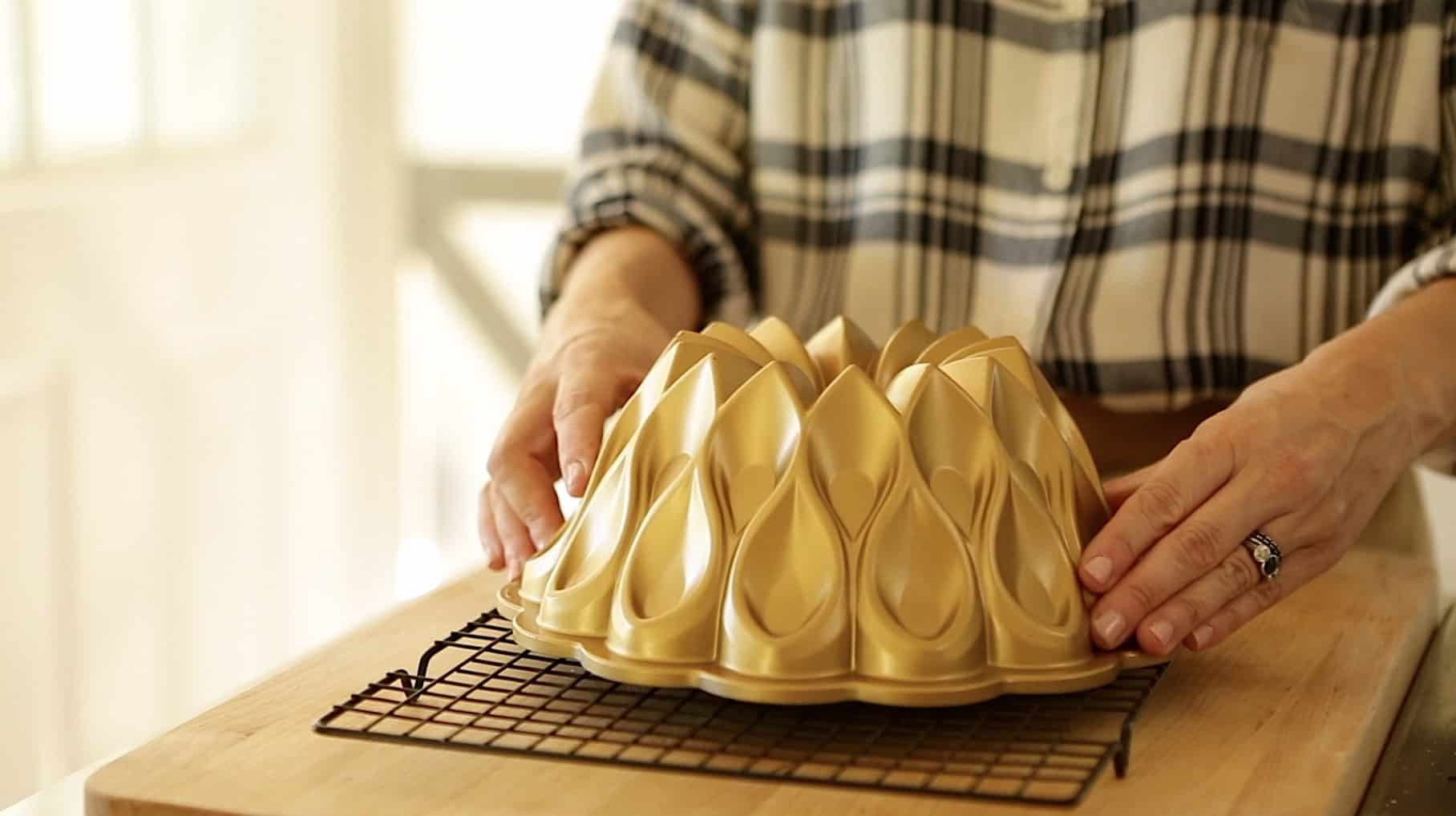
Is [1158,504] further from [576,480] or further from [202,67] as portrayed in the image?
→ [202,67]

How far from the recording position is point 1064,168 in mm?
1356

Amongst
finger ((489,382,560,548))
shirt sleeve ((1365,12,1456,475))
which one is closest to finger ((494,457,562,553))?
finger ((489,382,560,548))

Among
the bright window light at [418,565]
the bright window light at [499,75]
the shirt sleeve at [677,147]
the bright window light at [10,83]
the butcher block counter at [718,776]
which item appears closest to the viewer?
the butcher block counter at [718,776]

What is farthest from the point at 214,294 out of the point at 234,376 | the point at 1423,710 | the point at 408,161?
the point at 1423,710

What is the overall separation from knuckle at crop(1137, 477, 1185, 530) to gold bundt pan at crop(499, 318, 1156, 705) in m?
0.03

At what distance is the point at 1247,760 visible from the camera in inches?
32.4

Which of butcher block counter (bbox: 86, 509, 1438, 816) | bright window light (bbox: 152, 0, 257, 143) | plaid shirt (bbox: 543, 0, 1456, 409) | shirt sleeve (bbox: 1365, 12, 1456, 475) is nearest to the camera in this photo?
butcher block counter (bbox: 86, 509, 1438, 816)

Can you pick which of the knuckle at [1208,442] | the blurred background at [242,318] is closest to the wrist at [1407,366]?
the knuckle at [1208,442]

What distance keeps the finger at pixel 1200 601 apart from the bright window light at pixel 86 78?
1.57 metres

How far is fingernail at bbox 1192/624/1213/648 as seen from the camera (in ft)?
3.02

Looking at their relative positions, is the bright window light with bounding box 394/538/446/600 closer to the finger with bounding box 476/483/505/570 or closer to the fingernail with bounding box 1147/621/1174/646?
the finger with bounding box 476/483/505/570

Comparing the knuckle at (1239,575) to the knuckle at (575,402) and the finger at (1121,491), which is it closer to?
the finger at (1121,491)

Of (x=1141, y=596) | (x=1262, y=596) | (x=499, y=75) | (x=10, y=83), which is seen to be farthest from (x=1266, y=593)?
(x=499, y=75)

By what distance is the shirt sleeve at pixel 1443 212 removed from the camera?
3.91 ft
